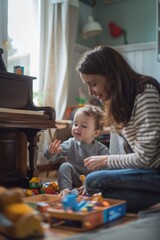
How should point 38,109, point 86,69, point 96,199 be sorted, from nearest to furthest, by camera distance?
point 96,199
point 86,69
point 38,109

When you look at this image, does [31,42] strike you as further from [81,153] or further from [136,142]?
[136,142]

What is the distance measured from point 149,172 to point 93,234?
473 millimetres

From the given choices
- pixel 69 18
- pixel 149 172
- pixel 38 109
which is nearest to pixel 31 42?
pixel 69 18

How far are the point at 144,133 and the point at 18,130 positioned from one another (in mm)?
1344

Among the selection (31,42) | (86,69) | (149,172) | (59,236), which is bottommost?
(59,236)

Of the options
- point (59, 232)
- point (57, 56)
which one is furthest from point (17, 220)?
point (57, 56)

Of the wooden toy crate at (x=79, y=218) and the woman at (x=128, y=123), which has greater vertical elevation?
the woman at (x=128, y=123)

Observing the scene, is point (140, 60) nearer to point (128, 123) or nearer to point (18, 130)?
point (18, 130)

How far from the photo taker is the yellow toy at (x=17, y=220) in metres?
1.10

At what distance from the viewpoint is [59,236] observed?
3.92 feet

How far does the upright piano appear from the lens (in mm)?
2424

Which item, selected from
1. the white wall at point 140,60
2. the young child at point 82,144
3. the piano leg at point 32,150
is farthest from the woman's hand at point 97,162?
the white wall at point 140,60

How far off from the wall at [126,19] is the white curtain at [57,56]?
0.63m

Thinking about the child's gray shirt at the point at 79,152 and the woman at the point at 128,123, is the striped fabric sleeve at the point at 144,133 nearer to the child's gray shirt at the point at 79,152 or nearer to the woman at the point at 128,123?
the woman at the point at 128,123
